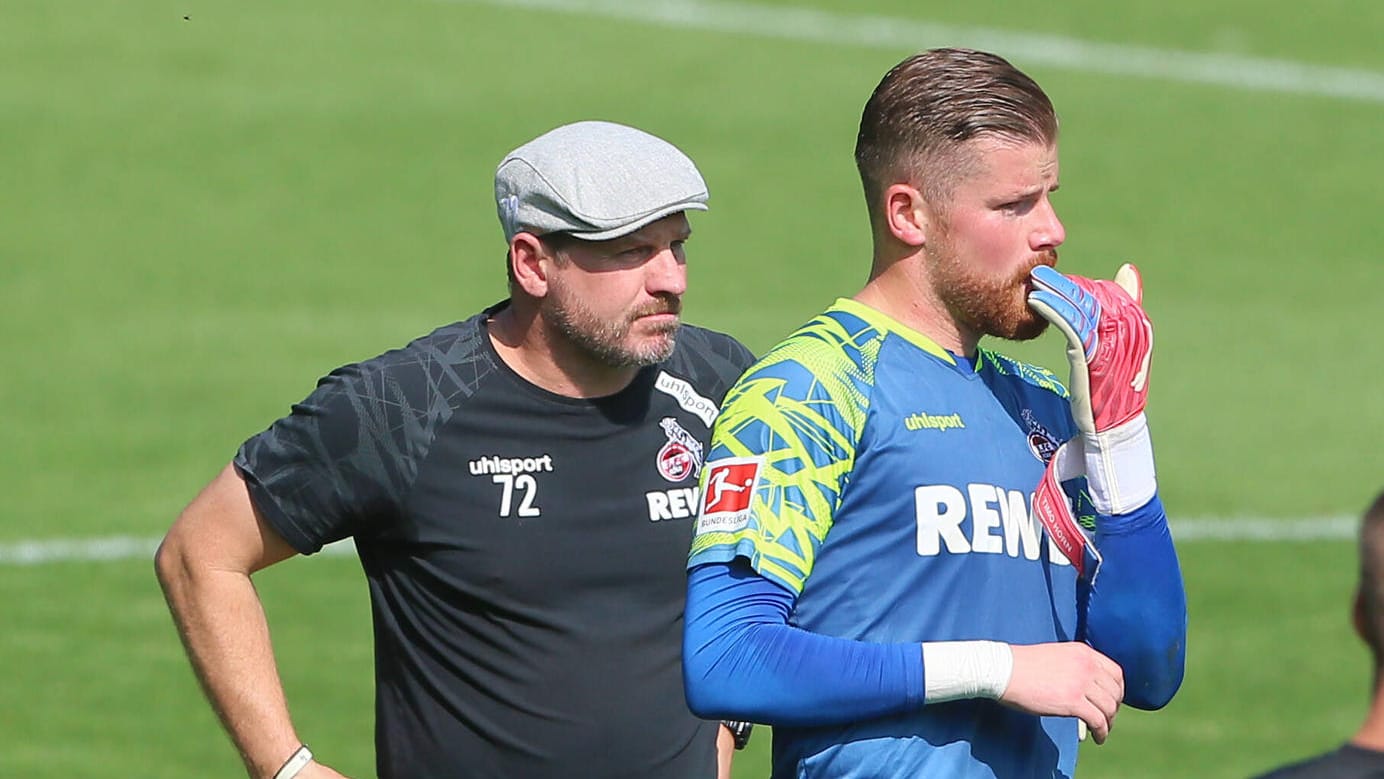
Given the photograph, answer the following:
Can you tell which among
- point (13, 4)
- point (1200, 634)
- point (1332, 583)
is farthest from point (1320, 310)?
point (13, 4)

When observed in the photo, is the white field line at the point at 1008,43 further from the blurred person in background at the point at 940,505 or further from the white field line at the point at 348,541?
the blurred person in background at the point at 940,505

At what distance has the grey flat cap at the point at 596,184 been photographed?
5.38 meters

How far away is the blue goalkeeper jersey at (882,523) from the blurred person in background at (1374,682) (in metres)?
0.94

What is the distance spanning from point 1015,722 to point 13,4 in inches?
673

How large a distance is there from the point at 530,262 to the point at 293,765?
4.22ft

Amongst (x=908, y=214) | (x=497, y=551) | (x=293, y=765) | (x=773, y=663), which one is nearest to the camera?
(x=773, y=663)

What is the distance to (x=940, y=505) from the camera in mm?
4367

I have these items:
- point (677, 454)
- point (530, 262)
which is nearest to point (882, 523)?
point (677, 454)

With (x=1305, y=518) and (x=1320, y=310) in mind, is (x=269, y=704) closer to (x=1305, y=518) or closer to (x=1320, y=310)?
(x=1305, y=518)

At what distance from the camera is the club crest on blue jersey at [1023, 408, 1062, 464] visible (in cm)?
458

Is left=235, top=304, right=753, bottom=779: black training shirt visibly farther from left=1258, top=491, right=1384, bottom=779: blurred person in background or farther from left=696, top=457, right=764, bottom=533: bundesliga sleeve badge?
left=1258, top=491, right=1384, bottom=779: blurred person in background

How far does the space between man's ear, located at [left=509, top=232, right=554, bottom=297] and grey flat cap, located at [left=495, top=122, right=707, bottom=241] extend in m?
0.03

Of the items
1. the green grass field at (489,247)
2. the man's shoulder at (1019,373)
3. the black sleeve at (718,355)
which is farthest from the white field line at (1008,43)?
the man's shoulder at (1019,373)

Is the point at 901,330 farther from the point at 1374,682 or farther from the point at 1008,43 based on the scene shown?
the point at 1008,43
